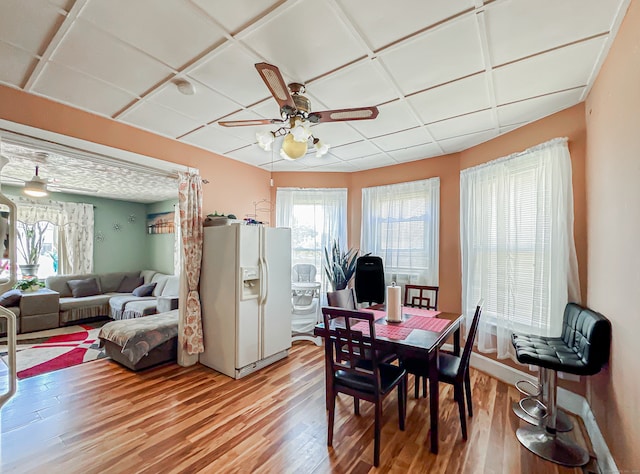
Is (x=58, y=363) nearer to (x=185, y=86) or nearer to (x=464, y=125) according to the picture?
(x=185, y=86)

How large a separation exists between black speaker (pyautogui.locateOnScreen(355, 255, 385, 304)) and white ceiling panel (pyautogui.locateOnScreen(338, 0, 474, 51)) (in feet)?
9.12

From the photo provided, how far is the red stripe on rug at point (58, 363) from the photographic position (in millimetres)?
3152

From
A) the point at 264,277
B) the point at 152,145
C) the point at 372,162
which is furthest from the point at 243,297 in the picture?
the point at 372,162

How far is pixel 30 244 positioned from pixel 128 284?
1.94 metres

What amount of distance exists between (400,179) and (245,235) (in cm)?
243

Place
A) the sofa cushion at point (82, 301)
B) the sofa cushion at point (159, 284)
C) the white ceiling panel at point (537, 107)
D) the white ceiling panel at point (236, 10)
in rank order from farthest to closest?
the sofa cushion at point (159, 284) < the sofa cushion at point (82, 301) < the white ceiling panel at point (537, 107) < the white ceiling panel at point (236, 10)

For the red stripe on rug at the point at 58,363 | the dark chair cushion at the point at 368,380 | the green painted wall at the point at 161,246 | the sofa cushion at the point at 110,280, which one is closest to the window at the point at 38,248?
the sofa cushion at the point at 110,280

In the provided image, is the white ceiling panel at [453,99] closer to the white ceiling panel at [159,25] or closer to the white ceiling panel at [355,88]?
the white ceiling panel at [355,88]

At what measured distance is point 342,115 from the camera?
78.8 inches

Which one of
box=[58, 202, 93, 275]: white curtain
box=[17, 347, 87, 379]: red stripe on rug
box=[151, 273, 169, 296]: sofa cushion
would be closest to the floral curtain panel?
box=[17, 347, 87, 379]: red stripe on rug

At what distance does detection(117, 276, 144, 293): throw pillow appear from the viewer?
6.22 m

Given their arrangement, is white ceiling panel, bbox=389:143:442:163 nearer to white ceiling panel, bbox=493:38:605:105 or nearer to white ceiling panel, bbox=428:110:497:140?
white ceiling panel, bbox=428:110:497:140

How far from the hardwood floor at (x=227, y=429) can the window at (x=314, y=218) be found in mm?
1990

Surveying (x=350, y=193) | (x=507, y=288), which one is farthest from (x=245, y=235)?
(x=507, y=288)
